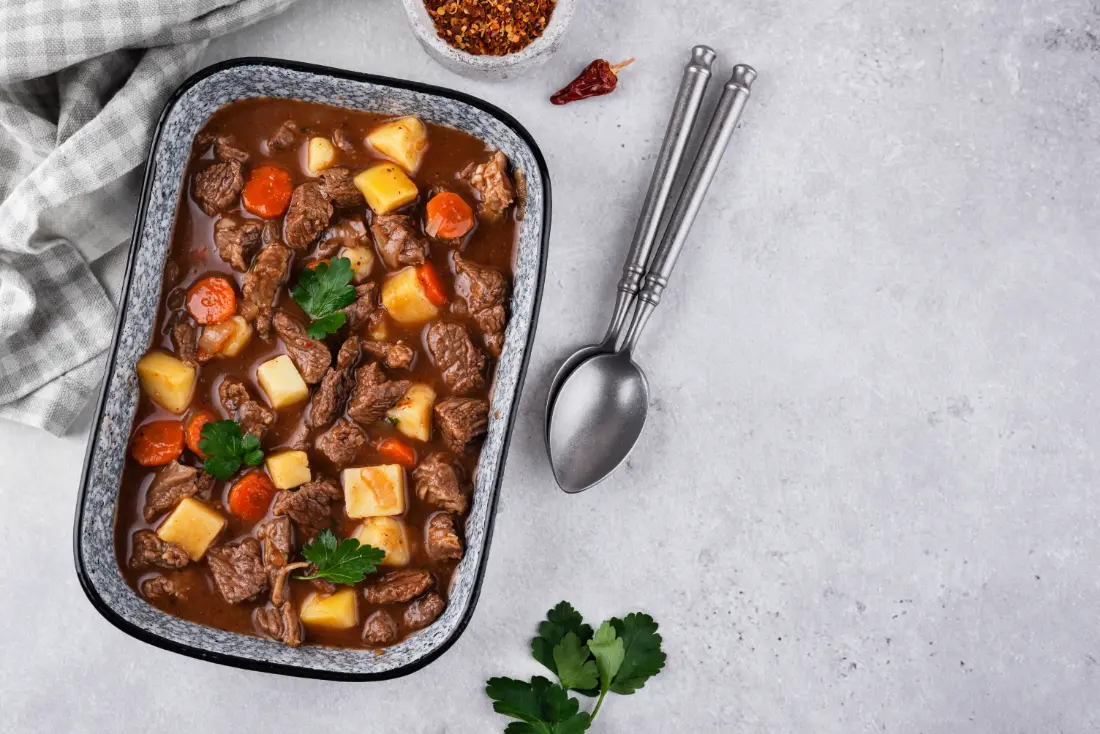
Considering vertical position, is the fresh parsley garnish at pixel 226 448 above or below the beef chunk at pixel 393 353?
below

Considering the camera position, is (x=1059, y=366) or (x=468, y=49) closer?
(x=468, y=49)

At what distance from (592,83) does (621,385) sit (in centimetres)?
116

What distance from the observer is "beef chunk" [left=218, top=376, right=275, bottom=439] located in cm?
304

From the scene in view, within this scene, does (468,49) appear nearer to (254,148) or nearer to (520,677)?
(254,148)

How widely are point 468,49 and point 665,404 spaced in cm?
154

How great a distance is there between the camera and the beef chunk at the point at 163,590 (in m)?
3.03

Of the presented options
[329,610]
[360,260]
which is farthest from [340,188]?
[329,610]

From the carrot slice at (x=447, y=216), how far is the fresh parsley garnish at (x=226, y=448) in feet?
3.16

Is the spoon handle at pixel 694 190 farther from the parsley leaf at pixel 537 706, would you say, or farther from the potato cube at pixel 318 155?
the parsley leaf at pixel 537 706

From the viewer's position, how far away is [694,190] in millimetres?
3240

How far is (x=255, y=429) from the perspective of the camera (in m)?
3.05

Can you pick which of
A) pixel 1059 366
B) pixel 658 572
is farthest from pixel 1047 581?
pixel 658 572

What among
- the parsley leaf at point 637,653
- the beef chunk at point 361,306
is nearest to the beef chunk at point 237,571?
the beef chunk at point 361,306

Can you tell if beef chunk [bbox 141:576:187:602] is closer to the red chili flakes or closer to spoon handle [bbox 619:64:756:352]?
spoon handle [bbox 619:64:756:352]
